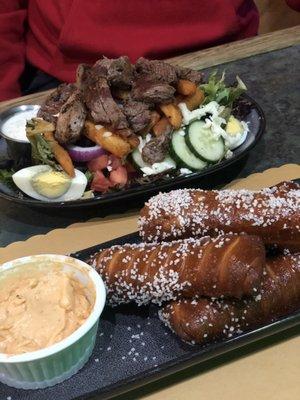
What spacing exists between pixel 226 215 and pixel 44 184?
68 cm

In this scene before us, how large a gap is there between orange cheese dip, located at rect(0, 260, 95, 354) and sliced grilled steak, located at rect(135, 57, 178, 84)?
0.85m

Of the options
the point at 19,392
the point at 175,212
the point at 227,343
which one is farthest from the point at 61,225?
the point at 227,343

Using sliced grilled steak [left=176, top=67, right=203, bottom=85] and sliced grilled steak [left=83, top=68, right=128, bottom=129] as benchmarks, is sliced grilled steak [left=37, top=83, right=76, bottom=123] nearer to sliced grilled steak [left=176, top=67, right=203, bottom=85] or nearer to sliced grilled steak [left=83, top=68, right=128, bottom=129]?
sliced grilled steak [left=83, top=68, right=128, bottom=129]

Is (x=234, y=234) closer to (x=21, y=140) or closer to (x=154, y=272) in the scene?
(x=154, y=272)

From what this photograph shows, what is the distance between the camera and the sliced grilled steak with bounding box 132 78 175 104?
1927 millimetres

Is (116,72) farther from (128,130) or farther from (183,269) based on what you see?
(183,269)

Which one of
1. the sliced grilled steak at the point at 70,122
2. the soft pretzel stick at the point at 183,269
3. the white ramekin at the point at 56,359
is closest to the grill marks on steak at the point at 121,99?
the sliced grilled steak at the point at 70,122

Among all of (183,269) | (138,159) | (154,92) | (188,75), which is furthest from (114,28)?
(183,269)

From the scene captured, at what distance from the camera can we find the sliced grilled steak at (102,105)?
1876mm

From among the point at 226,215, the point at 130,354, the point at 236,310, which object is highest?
the point at 226,215

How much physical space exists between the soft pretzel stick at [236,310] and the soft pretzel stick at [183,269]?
0.04 metres

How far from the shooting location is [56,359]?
123 centimetres

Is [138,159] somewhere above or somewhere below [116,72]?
below

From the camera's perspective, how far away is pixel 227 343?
4.07 ft
